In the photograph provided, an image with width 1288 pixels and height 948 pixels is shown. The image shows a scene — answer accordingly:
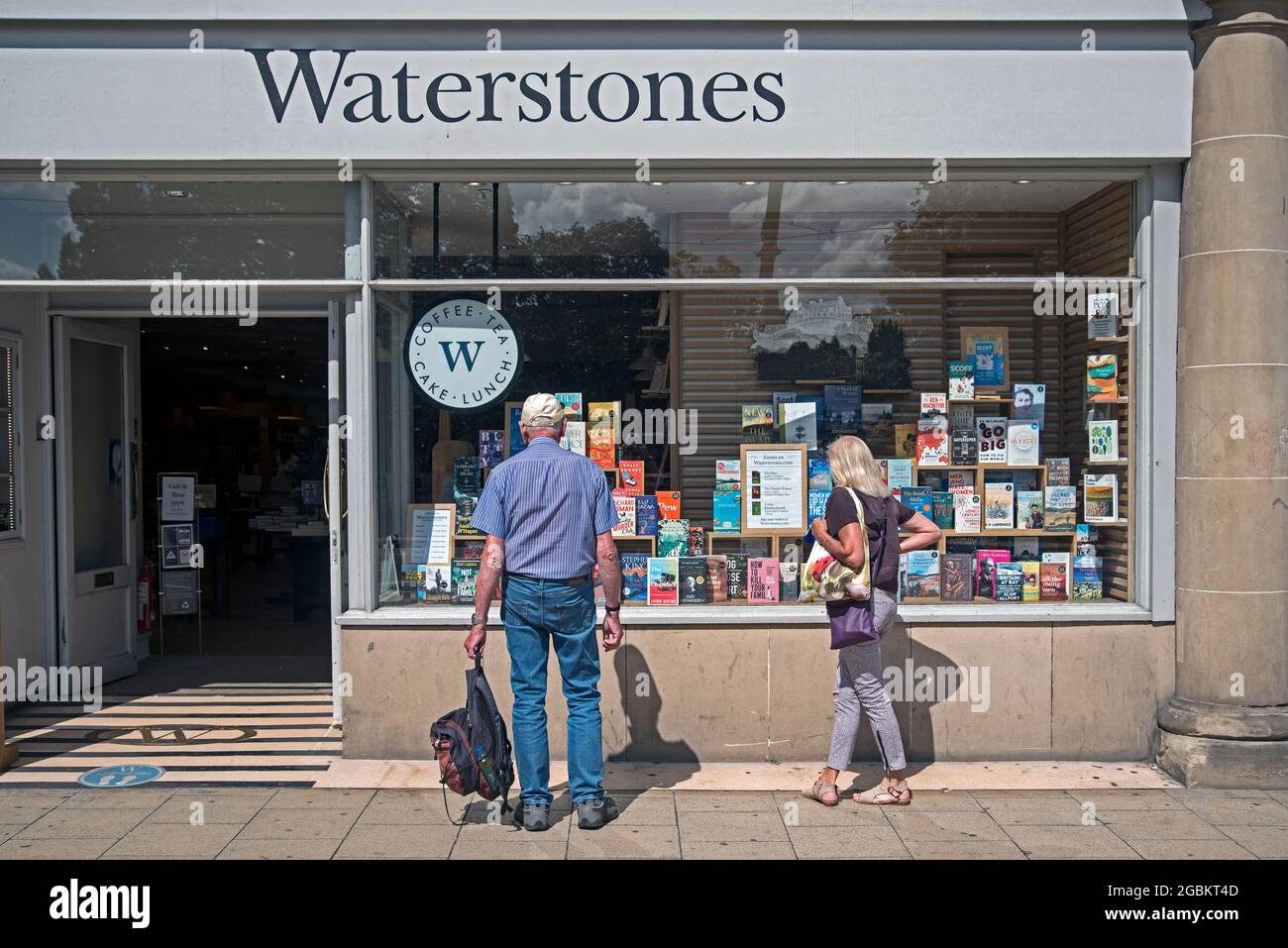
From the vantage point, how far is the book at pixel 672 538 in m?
6.42

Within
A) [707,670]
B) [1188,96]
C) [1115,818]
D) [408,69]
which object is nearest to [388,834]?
[707,670]

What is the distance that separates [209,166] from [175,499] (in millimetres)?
4366

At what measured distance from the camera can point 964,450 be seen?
6.50 meters

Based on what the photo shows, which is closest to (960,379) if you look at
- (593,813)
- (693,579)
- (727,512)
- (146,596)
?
(727,512)

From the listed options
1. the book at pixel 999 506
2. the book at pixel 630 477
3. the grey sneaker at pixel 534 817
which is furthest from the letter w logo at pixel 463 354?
the book at pixel 999 506

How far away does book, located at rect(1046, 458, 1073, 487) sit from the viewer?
21.2 feet

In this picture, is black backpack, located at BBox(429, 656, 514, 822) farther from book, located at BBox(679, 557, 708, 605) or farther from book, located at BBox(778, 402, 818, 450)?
book, located at BBox(778, 402, 818, 450)

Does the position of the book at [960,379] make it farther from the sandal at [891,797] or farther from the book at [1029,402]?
the sandal at [891,797]

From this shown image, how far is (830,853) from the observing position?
15.4 ft

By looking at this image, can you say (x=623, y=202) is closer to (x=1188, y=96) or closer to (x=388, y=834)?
(x=1188, y=96)

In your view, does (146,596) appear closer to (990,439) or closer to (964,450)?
(964,450)

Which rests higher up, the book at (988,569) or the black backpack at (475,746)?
the book at (988,569)

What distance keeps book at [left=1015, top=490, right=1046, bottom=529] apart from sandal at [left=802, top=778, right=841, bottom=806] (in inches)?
85.2

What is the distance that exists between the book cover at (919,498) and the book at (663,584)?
1455 mm
